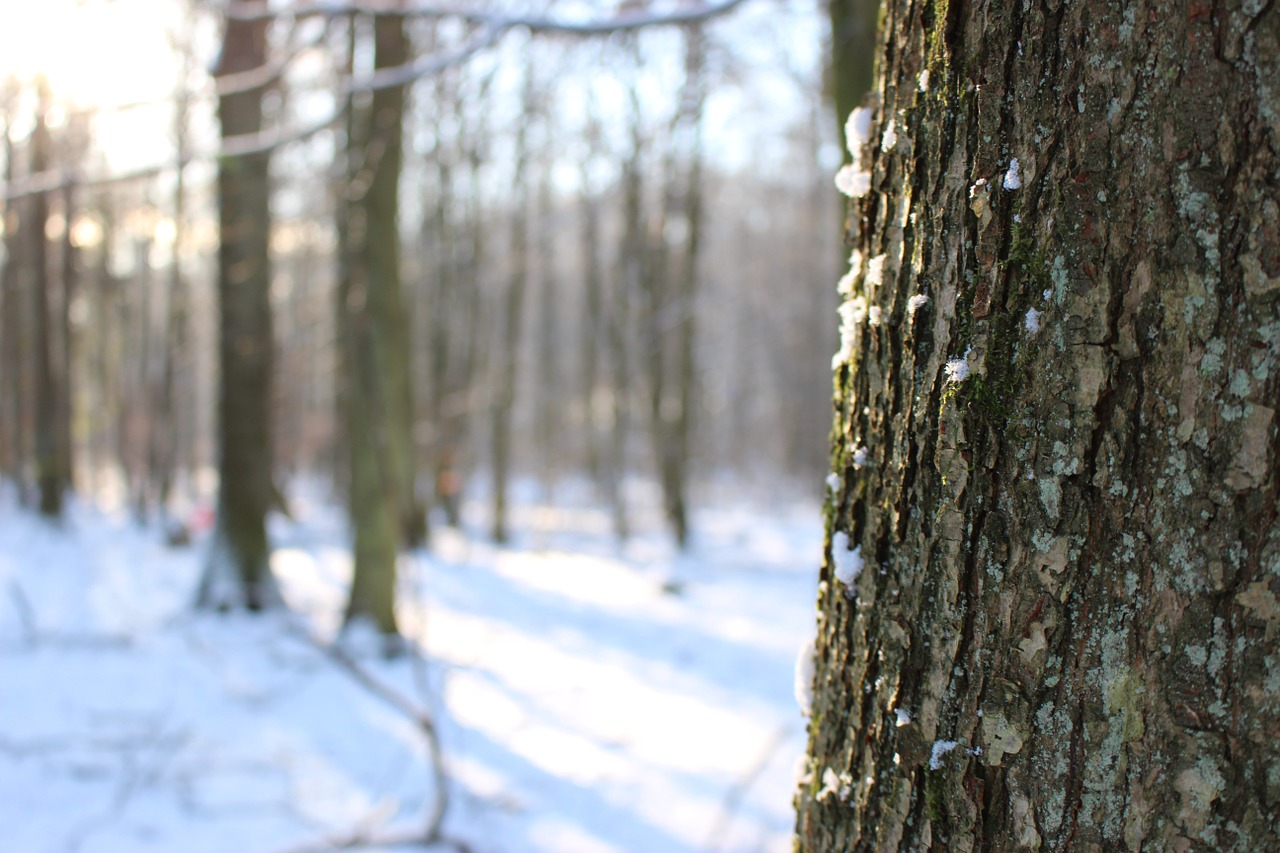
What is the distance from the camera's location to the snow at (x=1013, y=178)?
87 centimetres

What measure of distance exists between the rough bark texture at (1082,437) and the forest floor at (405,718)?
6.15 feet

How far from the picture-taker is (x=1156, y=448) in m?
0.80

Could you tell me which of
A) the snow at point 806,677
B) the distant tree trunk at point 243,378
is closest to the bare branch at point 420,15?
the snow at point 806,677

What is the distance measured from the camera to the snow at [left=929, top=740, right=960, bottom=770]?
933 millimetres

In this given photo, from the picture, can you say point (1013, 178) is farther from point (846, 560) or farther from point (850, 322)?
point (846, 560)

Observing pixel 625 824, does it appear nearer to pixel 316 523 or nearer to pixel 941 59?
pixel 941 59

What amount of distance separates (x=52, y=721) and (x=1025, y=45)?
5530 mm

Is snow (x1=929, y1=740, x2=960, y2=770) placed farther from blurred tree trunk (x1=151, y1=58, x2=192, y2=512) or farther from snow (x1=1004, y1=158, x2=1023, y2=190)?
blurred tree trunk (x1=151, y1=58, x2=192, y2=512)

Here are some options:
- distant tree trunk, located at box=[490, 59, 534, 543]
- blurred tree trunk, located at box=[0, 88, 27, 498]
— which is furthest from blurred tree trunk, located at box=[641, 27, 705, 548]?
blurred tree trunk, located at box=[0, 88, 27, 498]

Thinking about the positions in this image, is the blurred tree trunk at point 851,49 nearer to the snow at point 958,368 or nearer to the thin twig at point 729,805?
the thin twig at point 729,805

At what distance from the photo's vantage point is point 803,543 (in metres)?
13.5

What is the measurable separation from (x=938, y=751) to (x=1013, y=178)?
0.61 meters

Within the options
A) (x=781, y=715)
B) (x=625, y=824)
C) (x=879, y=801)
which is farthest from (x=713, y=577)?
(x=879, y=801)

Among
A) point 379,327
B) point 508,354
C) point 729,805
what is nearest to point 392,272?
point 379,327
